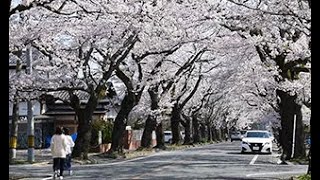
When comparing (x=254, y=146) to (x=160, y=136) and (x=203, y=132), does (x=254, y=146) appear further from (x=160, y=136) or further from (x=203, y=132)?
(x=203, y=132)

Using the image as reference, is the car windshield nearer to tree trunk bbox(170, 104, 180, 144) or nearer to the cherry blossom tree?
the cherry blossom tree

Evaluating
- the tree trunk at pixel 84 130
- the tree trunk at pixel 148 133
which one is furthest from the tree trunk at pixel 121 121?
the tree trunk at pixel 148 133

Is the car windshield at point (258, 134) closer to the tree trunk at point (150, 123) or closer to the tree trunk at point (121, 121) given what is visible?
the tree trunk at point (150, 123)

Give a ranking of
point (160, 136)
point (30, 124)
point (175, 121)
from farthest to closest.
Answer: point (175, 121) < point (160, 136) < point (30, 124)

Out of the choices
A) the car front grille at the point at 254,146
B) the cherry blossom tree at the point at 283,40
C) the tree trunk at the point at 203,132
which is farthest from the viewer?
the tree trunk at the point at 203,132

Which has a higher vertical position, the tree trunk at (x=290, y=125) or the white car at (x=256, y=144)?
the tree trunk at (x=290, y=125)

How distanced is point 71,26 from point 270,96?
20713 mm

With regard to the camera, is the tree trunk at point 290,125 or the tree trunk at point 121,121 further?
the tree trunk at point 121,121

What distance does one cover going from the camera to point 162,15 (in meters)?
22.3

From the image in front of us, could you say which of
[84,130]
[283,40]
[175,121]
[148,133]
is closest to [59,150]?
[84,130]

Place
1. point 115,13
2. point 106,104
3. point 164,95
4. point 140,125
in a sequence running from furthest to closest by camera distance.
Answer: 1. point 140,125
2. point 106,104
3. point 164,95
4. point 115,13

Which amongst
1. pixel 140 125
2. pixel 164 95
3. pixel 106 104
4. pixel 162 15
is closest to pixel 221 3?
pixel 162 15

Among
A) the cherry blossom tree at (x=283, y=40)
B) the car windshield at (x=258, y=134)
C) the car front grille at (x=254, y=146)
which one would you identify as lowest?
the car front grille at (x=254, y=146)
